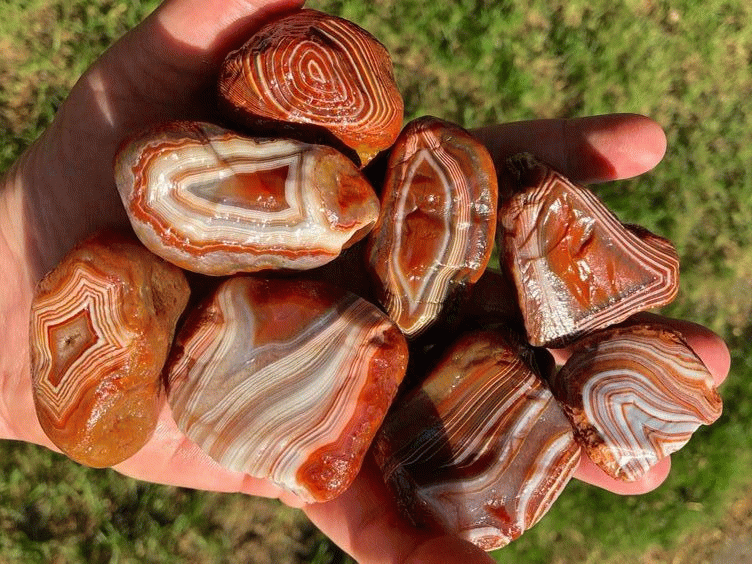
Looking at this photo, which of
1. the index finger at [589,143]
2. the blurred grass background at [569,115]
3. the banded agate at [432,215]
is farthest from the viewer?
the blurred grass background at [569,115]

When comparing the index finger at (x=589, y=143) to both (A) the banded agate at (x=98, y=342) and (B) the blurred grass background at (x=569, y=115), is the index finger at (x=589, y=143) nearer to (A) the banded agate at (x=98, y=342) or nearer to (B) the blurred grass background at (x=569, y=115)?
(B) the blurred grass background at (x=569, y=115)

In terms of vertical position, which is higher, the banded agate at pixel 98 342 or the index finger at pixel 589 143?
the index finger at pixel 589 143

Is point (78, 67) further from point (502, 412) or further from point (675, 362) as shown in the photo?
point (675, 362)

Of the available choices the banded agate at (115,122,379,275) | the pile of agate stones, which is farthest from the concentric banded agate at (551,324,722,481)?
the banded agate at (115,122,379,275)

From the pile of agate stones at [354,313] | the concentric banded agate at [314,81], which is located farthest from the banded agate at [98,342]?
the concentric banded agate at [314,81]

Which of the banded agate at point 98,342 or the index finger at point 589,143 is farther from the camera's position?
the index finger at point 589,143

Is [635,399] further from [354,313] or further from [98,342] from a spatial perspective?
[98,342]

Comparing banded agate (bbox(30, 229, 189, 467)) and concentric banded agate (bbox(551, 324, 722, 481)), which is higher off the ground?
banded agate (bbox(30, 229, 189, 467))

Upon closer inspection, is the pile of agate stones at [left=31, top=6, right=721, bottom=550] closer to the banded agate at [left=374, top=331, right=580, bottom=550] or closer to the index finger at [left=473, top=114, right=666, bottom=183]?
the banded agate at [left=374, top=331, right=580, bottom=550]
